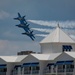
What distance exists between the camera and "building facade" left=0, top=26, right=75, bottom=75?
11156 centimetres

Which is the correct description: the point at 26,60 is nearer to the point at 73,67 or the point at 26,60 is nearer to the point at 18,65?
the point at 18,65

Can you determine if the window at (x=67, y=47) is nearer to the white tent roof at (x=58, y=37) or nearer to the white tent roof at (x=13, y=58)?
the white tent roof at (x=58, y=37)

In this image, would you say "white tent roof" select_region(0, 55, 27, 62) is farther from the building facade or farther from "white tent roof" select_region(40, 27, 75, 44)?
"white tent roof" select_region(40, 27, 75, 44)

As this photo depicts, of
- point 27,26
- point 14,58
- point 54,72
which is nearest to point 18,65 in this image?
point 14,58

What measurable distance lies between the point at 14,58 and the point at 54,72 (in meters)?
16.1

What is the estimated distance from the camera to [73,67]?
110 m

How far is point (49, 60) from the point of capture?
115750 mm

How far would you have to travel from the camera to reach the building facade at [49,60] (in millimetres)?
111562

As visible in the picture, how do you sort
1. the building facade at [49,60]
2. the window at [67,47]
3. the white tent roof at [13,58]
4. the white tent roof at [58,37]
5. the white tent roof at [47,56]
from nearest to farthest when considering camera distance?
the building facade at [49,60] < the white tent roof at [47,56] < the window at [67,47] < the white tent roof at [58,37] < the white tent roof at [13,58]

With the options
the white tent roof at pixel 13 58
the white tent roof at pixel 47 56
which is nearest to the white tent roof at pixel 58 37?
the white tent roof at pixel 47 56

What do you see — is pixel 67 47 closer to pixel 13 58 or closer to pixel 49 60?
pixel 49 60

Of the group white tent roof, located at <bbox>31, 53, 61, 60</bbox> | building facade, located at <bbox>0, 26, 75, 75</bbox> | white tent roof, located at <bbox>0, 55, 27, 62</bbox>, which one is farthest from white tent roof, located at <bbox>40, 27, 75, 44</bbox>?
white tent roof, located at <bbox>0, 55, 27, 62</bbox>

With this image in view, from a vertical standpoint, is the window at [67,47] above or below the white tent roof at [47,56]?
above

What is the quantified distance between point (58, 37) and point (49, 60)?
10158 mm
